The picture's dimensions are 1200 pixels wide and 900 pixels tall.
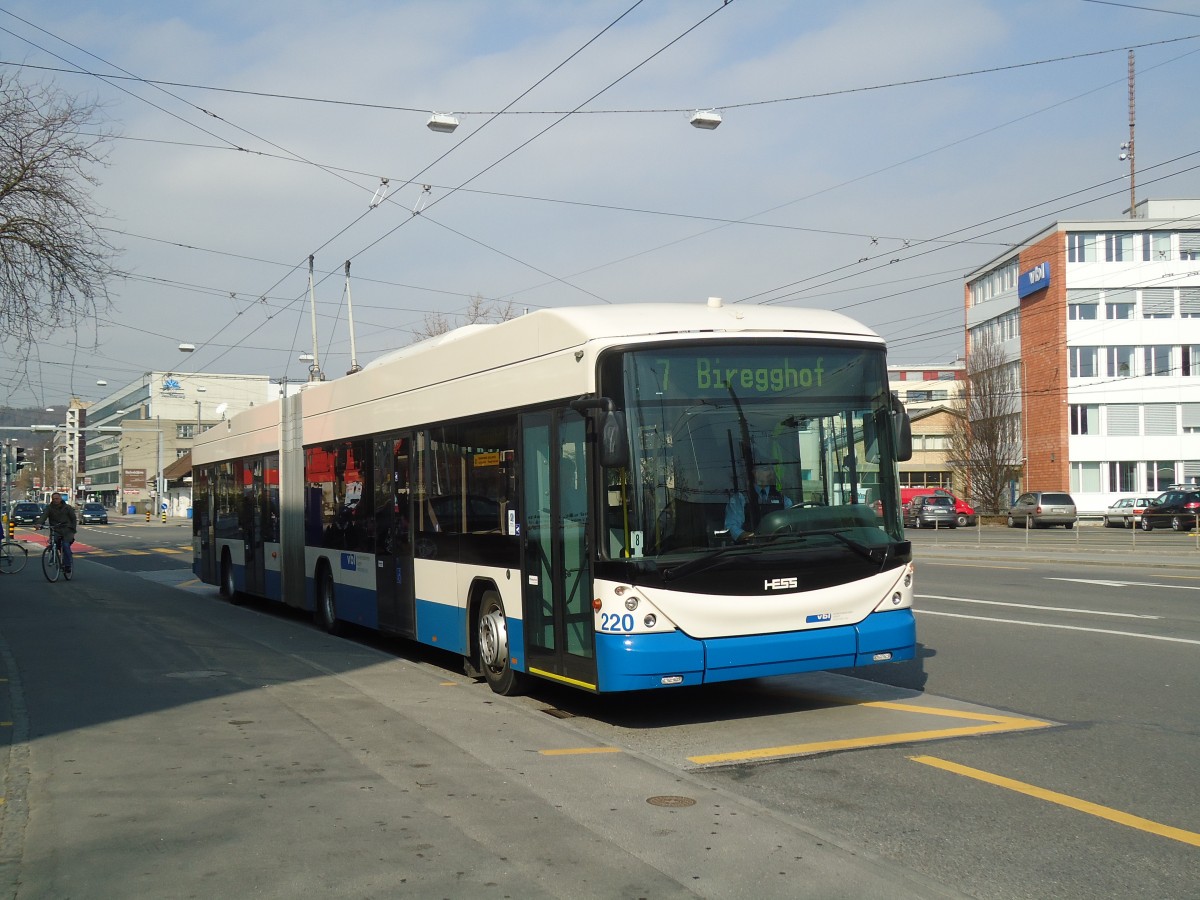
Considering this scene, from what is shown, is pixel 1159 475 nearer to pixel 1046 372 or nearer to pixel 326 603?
pixel 1046 372

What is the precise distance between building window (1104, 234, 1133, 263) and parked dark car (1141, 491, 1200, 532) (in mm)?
18797

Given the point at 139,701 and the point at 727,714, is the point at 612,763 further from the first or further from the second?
the point at 139,701

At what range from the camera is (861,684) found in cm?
1025

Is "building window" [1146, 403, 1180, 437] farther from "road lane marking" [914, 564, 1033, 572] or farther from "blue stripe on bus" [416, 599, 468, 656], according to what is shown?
"blue stripe on bus" [416, 599, 468, 656]

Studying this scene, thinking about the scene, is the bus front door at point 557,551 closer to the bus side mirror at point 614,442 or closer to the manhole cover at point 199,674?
the bus side mirror at point 614,442

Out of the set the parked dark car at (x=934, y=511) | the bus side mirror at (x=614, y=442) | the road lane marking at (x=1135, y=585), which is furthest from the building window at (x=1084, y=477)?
the bus side mirror at (x=614, y=442)

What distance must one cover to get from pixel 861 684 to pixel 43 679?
7.27 m

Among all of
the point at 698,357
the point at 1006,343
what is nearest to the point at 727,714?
the point at 698,357

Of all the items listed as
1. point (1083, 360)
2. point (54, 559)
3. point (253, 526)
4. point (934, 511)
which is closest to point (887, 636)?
point (253, 526)

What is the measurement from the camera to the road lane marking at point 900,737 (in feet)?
24.7

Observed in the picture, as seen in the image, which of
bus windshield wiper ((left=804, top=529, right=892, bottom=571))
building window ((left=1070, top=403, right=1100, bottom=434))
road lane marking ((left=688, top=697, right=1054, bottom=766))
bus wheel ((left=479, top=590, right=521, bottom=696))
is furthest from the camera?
building window ((left=1070, top=403, right=1100, bottom=434))

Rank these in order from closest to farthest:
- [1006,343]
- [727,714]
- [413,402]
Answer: [727,714], [413,402], [1006,343]

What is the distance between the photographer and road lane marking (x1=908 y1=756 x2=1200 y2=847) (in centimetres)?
568

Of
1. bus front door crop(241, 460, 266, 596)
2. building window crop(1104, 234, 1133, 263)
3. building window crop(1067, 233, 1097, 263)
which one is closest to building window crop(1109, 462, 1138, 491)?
building window crop(1104, 234, 1133, 263)
